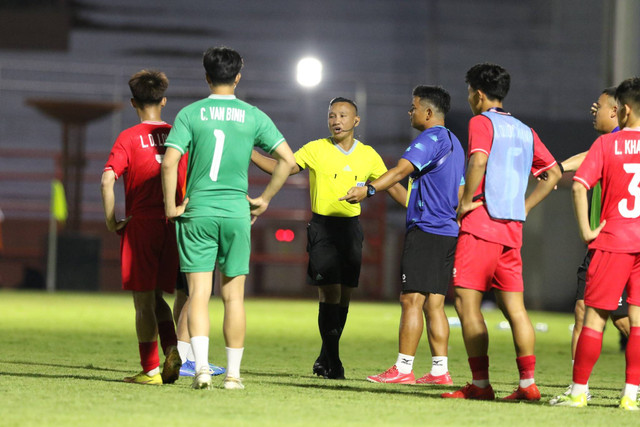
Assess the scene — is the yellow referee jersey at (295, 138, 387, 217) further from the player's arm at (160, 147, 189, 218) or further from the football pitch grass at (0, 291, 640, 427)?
the player's arm at (160, 147, 189, 218)

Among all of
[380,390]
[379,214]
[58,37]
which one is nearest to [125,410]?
[380,390]

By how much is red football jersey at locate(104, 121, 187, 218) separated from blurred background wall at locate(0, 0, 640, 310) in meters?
15.4

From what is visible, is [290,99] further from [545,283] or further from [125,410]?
[125,410]

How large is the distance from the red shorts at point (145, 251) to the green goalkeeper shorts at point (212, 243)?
40 centimetres

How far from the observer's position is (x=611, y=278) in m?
5.79

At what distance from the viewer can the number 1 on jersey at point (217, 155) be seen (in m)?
6.13

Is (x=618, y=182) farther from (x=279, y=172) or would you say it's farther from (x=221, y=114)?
(x=221, y=114)

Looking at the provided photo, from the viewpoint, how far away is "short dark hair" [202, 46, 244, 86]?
20.3 feet

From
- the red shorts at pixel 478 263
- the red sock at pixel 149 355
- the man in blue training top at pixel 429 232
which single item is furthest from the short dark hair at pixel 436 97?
the red sock at pixel 149 355

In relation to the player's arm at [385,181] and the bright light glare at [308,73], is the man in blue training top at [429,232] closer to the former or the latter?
the player's arm at [385,181]

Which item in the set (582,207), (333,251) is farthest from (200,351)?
(582,207)

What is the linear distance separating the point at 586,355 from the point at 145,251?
2653 millimetres

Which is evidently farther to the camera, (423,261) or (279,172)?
(423,261)

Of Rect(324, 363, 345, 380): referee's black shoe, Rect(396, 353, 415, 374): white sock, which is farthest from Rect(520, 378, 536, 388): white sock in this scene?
Rect(324, 363, 345, 380): referee's black shoe
